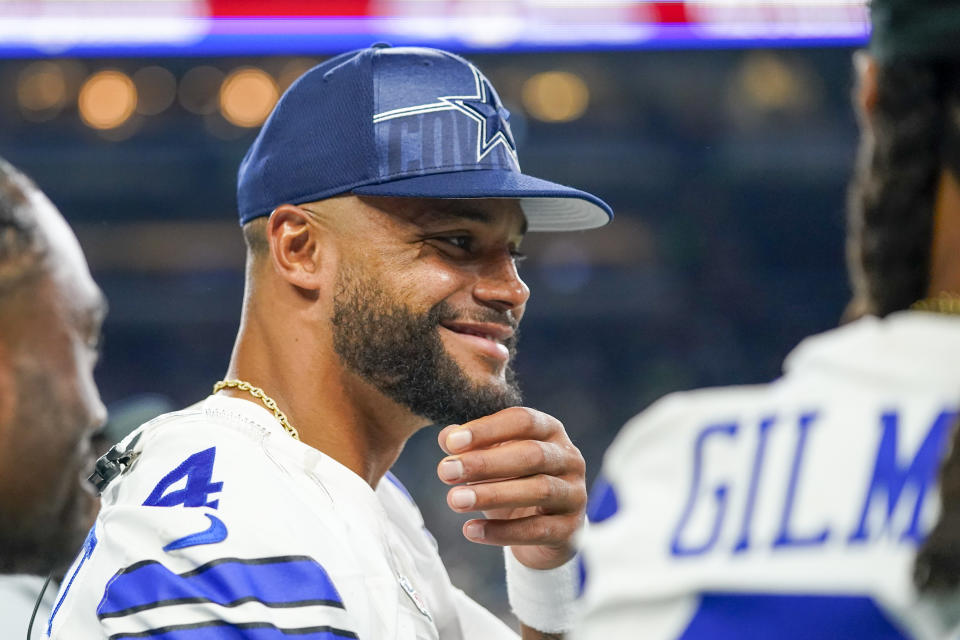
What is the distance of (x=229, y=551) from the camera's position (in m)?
1.38

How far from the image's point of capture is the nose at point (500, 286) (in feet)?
6.24

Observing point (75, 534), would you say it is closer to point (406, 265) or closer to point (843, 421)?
point (406, 265)

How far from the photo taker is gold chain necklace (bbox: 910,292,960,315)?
33.0 inches

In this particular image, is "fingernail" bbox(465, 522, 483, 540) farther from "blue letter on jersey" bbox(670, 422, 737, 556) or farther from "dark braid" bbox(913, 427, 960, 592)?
"dark braid" bbox(913, 427, 960, 592)

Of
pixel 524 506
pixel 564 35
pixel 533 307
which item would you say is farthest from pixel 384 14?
pixel 533 307

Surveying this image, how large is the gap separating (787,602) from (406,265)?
116 cm

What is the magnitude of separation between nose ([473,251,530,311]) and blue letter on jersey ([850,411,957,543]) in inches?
44.8

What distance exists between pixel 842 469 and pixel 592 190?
1183 cm

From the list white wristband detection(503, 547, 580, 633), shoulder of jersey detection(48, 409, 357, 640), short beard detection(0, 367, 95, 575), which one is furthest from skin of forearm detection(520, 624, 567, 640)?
short beard detection(0, 367, 95, 575)

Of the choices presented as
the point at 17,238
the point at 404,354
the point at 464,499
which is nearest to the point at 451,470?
the point at 464,499

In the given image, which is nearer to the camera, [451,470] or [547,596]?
[451,470]

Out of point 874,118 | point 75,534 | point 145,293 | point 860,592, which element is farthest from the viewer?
point 145,293

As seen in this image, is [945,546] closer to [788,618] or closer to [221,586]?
[788,618]

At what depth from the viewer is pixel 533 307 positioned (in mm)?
12711
